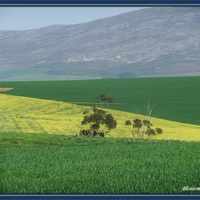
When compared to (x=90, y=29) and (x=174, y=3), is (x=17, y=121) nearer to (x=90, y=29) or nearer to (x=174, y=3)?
(x=90, y=29)

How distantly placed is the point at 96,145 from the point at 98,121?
555 centimetres

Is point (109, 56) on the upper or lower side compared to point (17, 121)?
upper

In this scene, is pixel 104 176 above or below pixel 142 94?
below

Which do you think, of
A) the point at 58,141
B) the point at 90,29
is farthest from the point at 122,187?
the point at 58,141

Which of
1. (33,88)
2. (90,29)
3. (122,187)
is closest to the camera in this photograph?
(122,187)

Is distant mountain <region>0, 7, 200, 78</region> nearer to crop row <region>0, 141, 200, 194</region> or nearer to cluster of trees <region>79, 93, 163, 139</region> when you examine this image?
crop row <region>0, 141, 200, 194</region>

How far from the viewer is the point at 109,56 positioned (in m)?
9.91

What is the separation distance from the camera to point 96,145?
15.1 m

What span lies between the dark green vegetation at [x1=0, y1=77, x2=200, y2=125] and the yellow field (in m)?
0.62

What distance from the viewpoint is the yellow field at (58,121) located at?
2123 cm

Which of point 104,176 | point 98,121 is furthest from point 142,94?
point 104,176

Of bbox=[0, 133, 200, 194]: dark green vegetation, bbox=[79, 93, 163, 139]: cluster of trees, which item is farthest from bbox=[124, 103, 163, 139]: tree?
bbox=[0, 133, 200, 194]: dark green vegetation

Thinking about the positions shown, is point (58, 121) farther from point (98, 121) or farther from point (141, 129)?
point (141, 129)

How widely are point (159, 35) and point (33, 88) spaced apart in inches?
1119
